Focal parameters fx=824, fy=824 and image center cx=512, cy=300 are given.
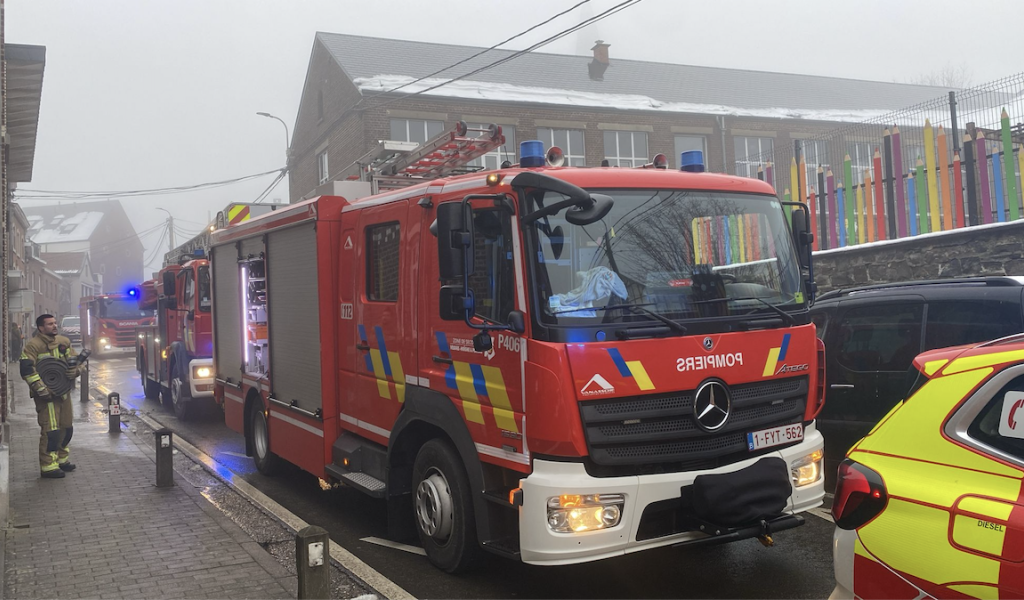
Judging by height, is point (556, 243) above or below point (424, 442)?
above

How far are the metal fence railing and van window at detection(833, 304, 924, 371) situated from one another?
15.1 ft

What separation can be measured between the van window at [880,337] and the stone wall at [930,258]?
3655mm

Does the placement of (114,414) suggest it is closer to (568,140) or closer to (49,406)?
(49,406)

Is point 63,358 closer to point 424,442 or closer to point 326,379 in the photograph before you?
point 326,379

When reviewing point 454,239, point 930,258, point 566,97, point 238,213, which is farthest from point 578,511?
point 566,97

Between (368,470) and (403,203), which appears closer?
(403,203)

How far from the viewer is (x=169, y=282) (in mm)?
13938

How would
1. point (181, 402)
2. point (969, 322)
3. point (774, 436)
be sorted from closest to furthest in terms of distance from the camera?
point (774, 436), point (969, 322), point (181, 402)

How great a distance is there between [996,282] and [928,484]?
338 centimetres

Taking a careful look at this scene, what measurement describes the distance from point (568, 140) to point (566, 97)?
1.68 meters

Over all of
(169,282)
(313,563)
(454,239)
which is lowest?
(313,563)

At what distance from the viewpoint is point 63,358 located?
896 cm

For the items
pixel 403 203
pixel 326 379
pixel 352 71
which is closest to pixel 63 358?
pixel 326 379

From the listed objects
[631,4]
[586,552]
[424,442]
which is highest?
[631,4]
